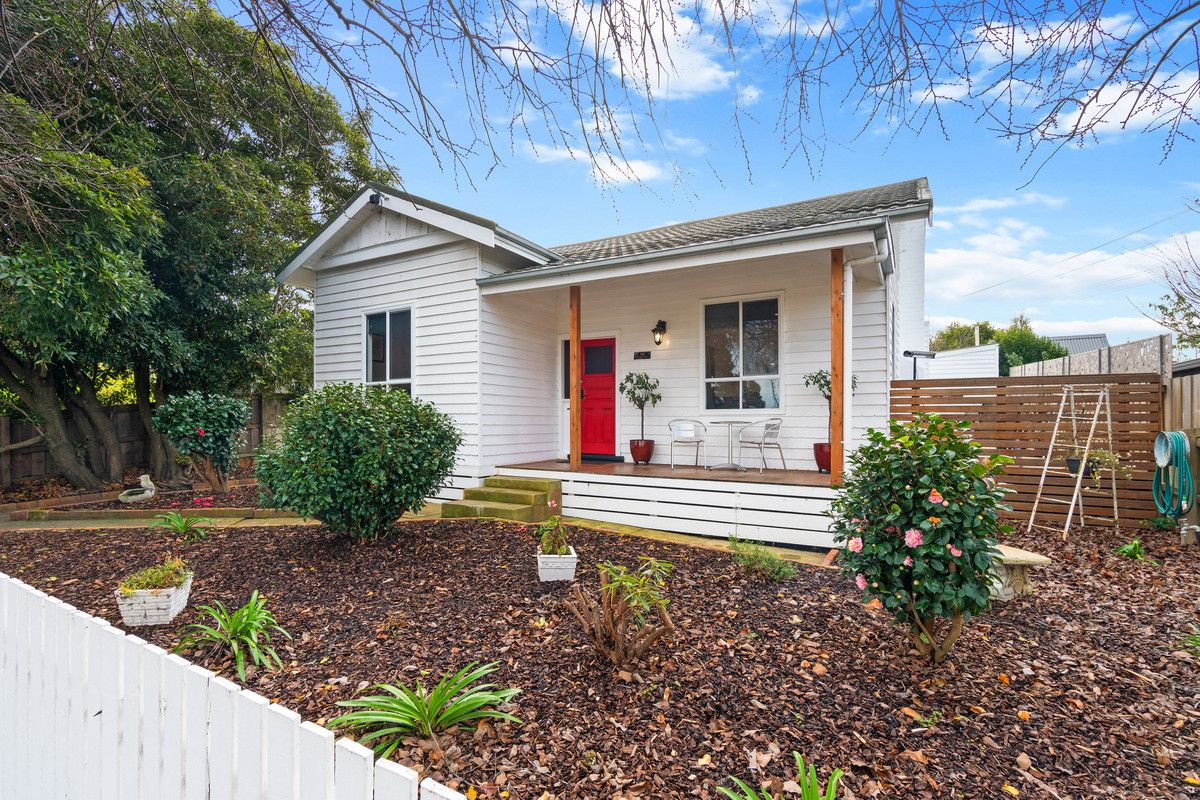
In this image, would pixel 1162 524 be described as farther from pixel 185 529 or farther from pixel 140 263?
pixel 140 263

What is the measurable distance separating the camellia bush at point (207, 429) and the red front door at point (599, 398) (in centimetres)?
512

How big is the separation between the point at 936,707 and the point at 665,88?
3083 millimetres

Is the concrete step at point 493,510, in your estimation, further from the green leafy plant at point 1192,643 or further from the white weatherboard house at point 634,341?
the green leafy plant at point 1192,643

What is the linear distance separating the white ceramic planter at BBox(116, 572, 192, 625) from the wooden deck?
4.28 m

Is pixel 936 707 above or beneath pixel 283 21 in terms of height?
beneath

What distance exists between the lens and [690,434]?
7.50m

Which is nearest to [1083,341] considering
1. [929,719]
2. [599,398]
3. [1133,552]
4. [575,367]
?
[1133,552]

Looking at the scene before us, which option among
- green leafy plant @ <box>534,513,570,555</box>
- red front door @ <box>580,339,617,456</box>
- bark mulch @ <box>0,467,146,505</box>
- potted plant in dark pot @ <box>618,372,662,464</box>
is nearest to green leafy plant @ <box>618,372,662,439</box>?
potted plant in dark pot @ <box>618,372,662,464</box>

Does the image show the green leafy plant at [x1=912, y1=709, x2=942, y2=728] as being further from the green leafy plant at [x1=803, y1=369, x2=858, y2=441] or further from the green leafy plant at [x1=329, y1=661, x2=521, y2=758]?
the green leafy plant at [x1=803, y1=369, x2=858, y2=441]

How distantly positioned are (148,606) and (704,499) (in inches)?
197

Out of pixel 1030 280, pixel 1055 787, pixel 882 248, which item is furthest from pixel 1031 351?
pixel 1055 787

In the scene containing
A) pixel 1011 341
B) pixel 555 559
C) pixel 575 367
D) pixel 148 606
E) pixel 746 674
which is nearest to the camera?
pixel 746 674

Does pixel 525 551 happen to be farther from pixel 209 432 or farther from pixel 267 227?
pixel 267 227

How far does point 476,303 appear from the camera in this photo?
759 cm
